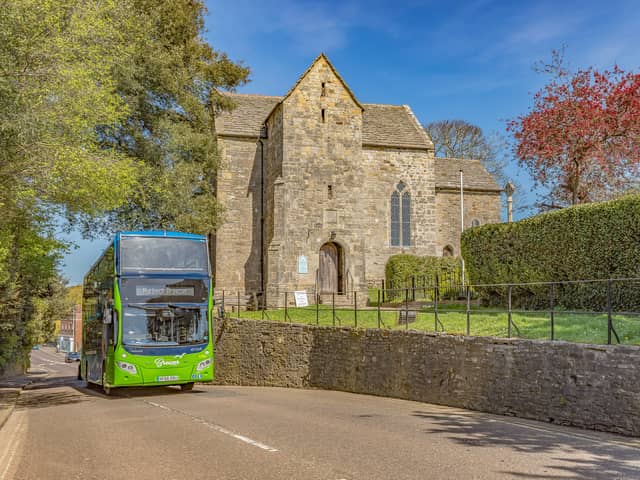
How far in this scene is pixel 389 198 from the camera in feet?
111

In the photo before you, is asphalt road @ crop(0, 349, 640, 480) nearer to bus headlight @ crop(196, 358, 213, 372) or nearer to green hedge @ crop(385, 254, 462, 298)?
bus headlight @ crop(196, 358, 213, 372)

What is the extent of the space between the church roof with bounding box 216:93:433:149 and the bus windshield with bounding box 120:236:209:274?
666 inches

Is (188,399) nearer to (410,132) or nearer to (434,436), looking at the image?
(434,436)

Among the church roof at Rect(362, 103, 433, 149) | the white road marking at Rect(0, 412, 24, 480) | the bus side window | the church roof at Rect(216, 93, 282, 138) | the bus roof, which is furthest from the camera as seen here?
the church roof at Rect(362, 103, 433, 149)

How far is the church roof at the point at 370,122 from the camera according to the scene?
1305 inches

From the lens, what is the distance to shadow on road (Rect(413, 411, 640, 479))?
672 cm

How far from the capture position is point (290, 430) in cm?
951

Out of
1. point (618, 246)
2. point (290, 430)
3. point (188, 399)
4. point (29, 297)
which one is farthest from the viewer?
point (29, 297)

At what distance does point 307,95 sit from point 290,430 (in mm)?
23024

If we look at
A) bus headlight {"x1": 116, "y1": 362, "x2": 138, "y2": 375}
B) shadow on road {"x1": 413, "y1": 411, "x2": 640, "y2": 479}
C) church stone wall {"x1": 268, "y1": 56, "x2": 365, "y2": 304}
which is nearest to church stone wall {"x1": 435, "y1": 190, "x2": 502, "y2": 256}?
church stone wall {"x1": 268, "y1": 56, "x2": 365, "y2": 304}

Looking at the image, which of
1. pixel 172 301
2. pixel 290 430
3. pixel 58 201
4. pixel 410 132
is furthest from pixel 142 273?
pixel 410 132

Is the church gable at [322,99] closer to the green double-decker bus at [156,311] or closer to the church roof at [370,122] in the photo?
the church roof at [370,122]

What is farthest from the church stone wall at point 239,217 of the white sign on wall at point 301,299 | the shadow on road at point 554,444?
the shadow on road at point 554,444

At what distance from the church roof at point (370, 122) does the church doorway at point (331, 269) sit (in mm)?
6833
